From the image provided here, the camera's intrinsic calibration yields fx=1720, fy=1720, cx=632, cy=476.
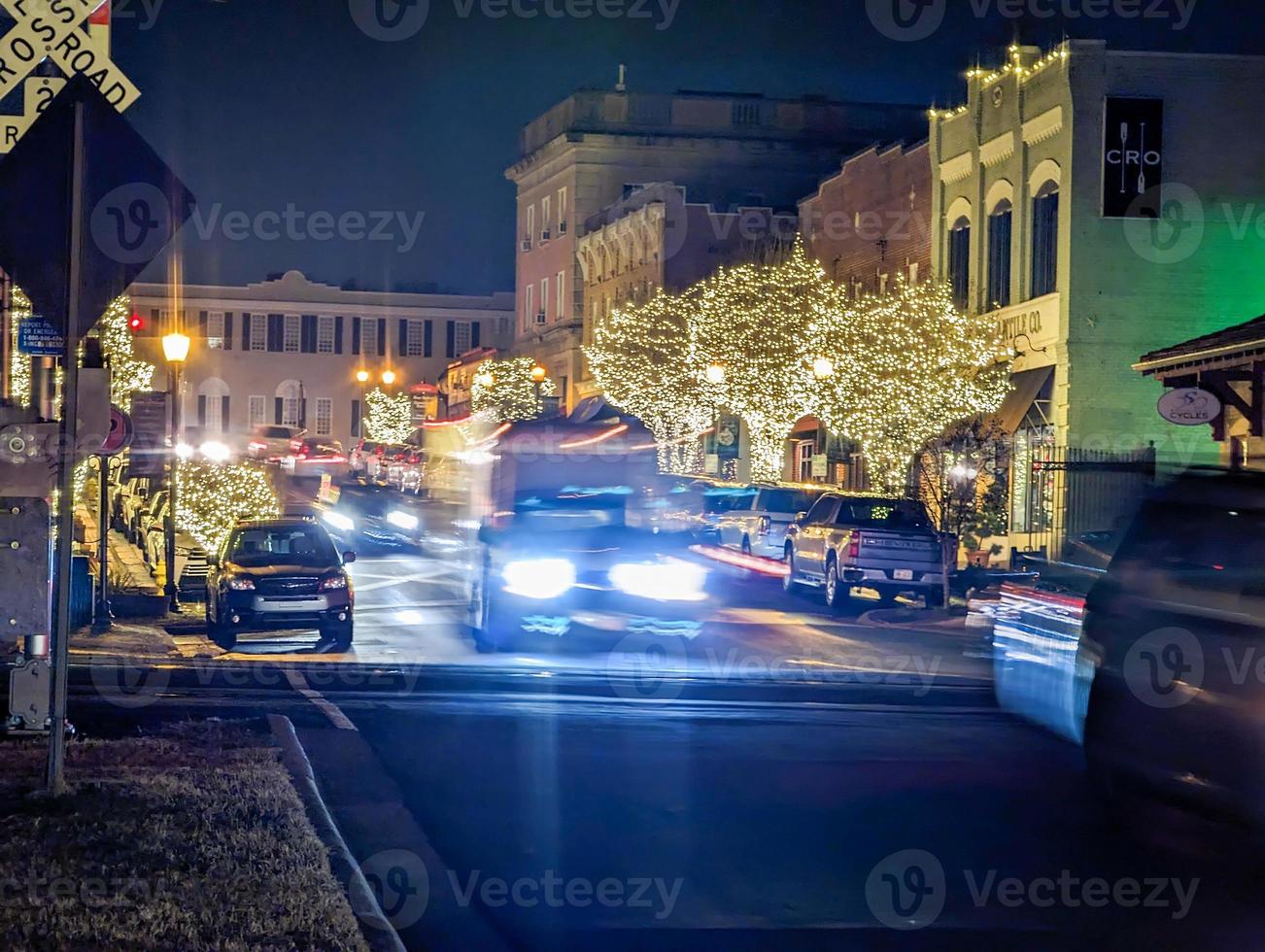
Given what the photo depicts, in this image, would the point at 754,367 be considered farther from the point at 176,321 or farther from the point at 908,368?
the point at 176,321

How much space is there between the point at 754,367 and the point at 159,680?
3012 cm

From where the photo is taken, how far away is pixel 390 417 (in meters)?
94.2

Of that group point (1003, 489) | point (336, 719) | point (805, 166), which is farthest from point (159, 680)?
point (805, 166)

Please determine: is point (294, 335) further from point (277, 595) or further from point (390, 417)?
point (277, 595)

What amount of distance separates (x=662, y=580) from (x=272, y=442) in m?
54.4

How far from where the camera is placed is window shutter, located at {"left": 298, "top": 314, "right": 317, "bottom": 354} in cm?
10588

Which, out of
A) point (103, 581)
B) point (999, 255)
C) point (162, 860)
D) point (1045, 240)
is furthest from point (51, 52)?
point (999, 255)

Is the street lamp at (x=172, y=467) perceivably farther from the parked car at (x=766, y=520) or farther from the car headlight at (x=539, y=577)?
the parked car at (x=766, y=520)

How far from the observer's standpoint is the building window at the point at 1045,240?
36750 millimetres

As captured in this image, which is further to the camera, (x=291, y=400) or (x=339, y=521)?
(x=291, y=400)

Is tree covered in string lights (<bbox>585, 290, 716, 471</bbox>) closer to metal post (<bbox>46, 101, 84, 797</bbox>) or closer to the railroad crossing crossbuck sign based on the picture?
the railroad crossing crossbuck sign

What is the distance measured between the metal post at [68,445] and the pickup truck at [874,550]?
19509 mm

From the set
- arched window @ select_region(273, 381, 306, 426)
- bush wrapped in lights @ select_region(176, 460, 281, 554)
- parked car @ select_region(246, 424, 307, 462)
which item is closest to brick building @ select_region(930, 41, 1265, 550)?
Answer: bush wrapped in lights @ select_region(176, 460, 281, 554)

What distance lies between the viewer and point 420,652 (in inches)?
794
